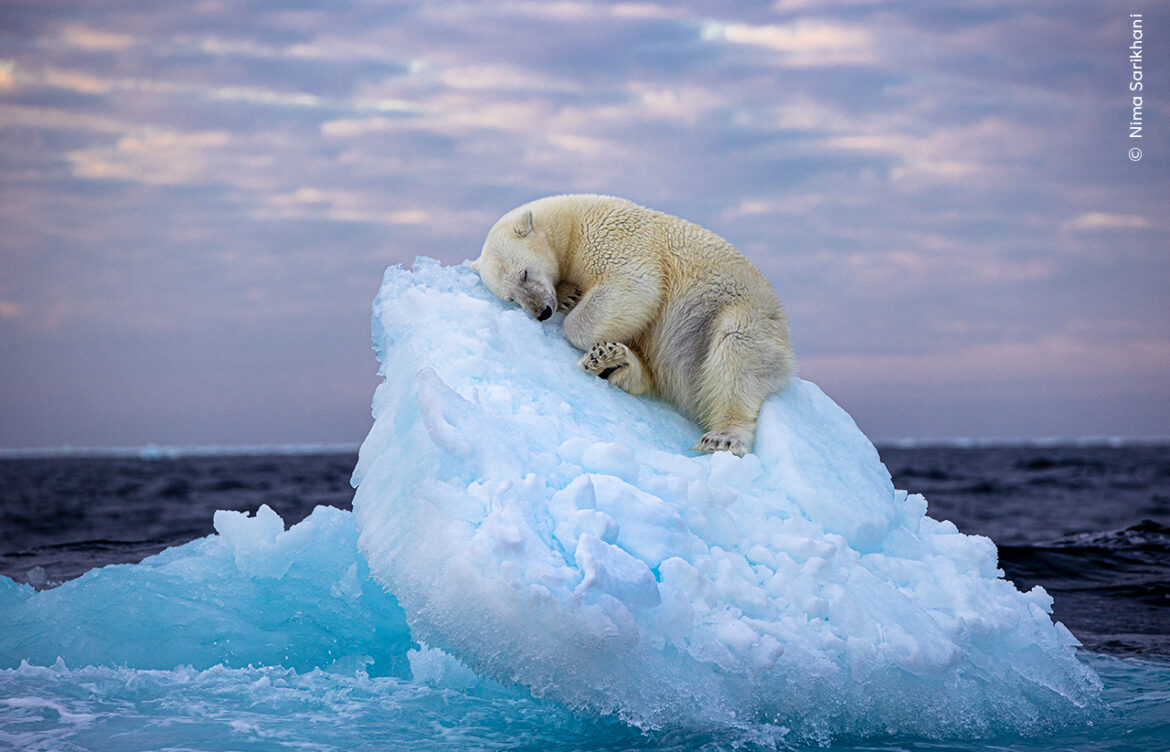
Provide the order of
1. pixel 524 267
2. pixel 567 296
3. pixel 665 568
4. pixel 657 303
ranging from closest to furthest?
pixel 665 568, pixel 657 303, pixel 524 267, pixel 567 296

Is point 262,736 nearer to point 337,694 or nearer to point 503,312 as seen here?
point 337,694

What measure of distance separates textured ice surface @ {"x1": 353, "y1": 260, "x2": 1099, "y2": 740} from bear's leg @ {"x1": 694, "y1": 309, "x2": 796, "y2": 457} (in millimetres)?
162

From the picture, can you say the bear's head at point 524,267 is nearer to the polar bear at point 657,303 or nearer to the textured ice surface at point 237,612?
the polar bear at point 657,303

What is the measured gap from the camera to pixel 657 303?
215 inches

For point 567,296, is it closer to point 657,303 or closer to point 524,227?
point 524,227

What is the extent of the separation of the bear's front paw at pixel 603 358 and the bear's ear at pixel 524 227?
930mm

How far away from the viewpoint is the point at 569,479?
408 cm

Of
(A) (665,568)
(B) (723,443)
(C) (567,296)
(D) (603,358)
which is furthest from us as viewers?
(C) (567,296)

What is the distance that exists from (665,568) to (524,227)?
2.63 m

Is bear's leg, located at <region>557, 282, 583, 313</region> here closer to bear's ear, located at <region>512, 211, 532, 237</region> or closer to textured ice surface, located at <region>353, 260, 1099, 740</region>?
bear's ear, located at <region>512, 211, 532, 237</region>

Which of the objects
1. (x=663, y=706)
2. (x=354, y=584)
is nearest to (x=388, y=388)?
(x=354, y=584)

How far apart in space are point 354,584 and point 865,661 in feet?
10.3

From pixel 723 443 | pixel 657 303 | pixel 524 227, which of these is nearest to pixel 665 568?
pixel 723 443

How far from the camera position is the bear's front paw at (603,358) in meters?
5.23
